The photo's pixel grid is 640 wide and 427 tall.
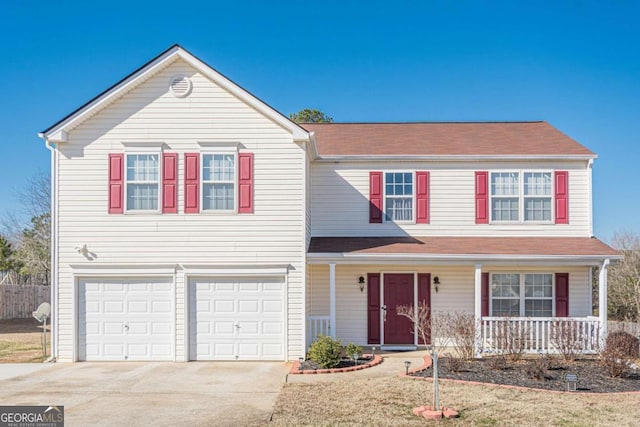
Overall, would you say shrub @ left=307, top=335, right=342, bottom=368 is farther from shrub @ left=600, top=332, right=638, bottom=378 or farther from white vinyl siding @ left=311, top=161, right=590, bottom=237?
shrub @ left=600, top=332, right=638, bottom=378

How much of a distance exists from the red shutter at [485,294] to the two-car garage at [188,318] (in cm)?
570

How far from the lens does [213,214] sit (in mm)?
14539

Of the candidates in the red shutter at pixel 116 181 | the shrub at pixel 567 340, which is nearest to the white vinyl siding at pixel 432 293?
the shrub at pixel 567 340

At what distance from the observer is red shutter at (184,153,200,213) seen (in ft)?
47.8

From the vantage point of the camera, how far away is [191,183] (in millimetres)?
14625

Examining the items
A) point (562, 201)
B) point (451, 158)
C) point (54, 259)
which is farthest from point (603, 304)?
point (54, 259)

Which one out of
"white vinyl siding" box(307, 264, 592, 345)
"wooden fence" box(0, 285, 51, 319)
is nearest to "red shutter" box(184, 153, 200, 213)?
"white vinyl siding" box(307, 264, 592, 345)

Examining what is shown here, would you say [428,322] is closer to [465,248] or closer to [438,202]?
[465,248]

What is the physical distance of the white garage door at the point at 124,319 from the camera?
14.5 metres

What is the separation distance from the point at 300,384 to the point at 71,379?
15.9 feet

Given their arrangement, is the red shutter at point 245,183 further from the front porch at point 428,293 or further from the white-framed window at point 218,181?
the front porch at point 428,293

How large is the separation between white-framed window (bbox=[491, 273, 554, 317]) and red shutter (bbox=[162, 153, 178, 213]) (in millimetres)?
8876

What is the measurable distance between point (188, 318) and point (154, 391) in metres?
3.46

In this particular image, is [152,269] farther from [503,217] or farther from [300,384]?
[503,217]
